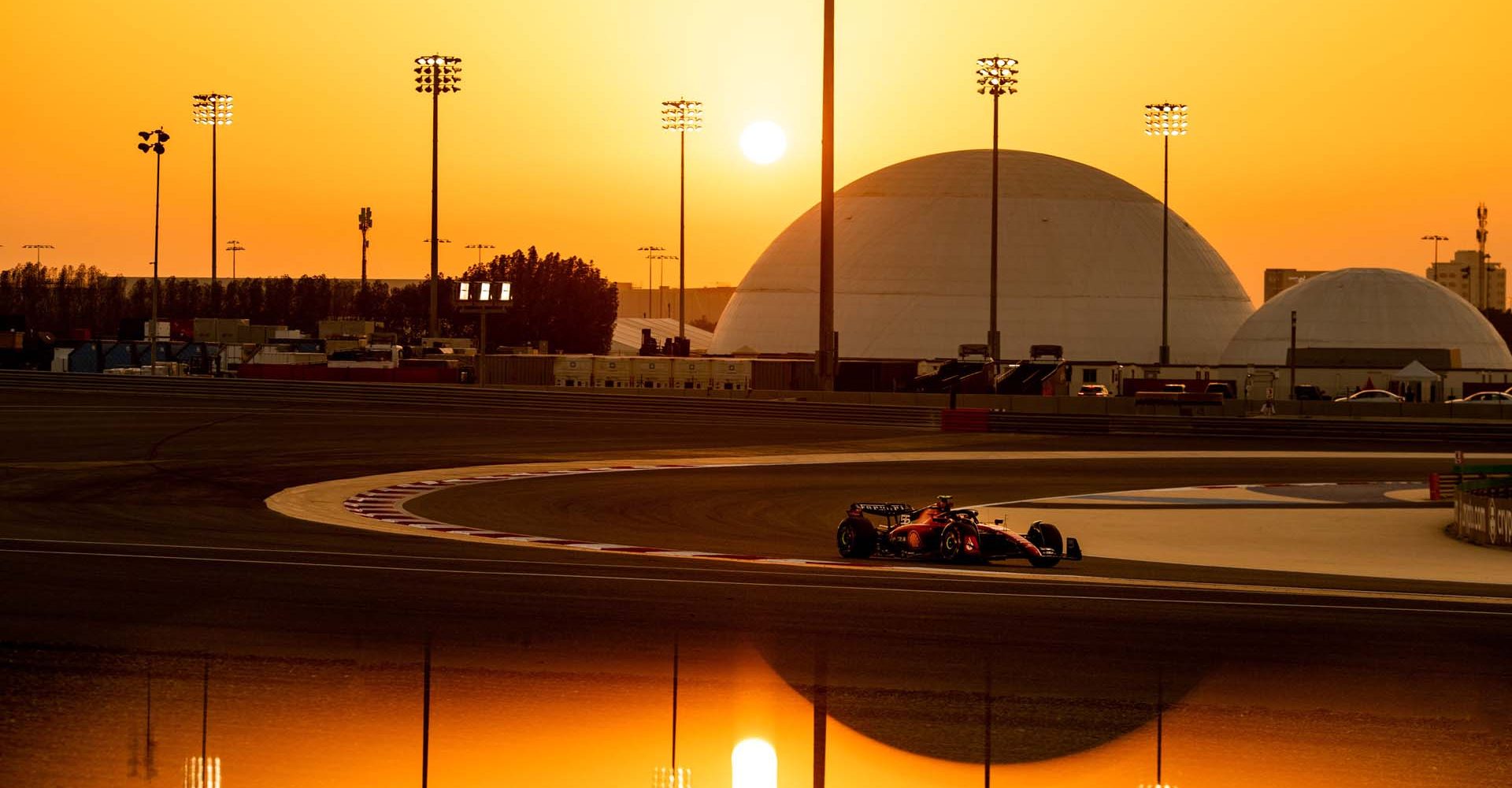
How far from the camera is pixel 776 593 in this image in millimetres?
17547

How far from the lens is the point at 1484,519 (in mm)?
26953

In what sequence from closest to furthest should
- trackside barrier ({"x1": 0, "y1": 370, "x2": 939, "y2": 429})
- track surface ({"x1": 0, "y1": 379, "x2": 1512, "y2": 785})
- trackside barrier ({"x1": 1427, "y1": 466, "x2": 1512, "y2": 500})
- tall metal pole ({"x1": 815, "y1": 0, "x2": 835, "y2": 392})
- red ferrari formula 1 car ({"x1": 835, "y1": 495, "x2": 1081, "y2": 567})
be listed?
track surface ({"x1": 0, "y1": 379, "x2": 1512, "y2": 785}), red ferrari formula 1 car ({"x1": 835, "y1": 495, "x2": 1081, "y2": 567}), trackside barrier ({"x1": 1427, "y1": 466, "x2": 1512, "y2": 500}), tall metal pole ({"x1": 815, "y1": 0, "x2": 835, "y2": 392}), trackside barrier ({"x1": 0, "y1": 370, "x2": 939, "y2": 429})

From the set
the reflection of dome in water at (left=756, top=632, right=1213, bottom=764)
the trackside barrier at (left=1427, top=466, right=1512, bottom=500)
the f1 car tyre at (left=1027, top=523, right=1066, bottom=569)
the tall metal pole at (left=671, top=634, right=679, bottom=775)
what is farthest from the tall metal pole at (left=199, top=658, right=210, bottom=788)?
the trackside barrier at (left=1427, top=466, right=1512, bottom=500)

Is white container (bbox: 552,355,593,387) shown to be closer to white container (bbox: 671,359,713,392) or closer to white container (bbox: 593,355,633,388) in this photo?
white container (bbox: 593,355,633,388)

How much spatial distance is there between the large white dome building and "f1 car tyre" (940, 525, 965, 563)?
110m

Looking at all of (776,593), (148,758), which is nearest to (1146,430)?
(776,593)

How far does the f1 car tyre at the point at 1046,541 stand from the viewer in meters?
21.5

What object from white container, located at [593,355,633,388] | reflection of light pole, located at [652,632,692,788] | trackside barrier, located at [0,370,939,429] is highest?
white container, located at [593,355,633,388]

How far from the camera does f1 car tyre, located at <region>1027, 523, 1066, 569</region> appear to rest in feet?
70.6

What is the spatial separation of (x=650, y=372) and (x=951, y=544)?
6420cm

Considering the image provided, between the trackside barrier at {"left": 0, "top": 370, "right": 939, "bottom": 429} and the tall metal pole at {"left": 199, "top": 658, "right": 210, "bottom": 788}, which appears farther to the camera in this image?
the trackside barrier at {"left": 0, "top": 370, "right": 939, "bottom": 429}

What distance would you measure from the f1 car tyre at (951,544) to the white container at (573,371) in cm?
6460

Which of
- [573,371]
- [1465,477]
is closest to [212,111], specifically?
[573,371]

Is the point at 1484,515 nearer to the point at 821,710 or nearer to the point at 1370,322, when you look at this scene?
the point at 821,710
